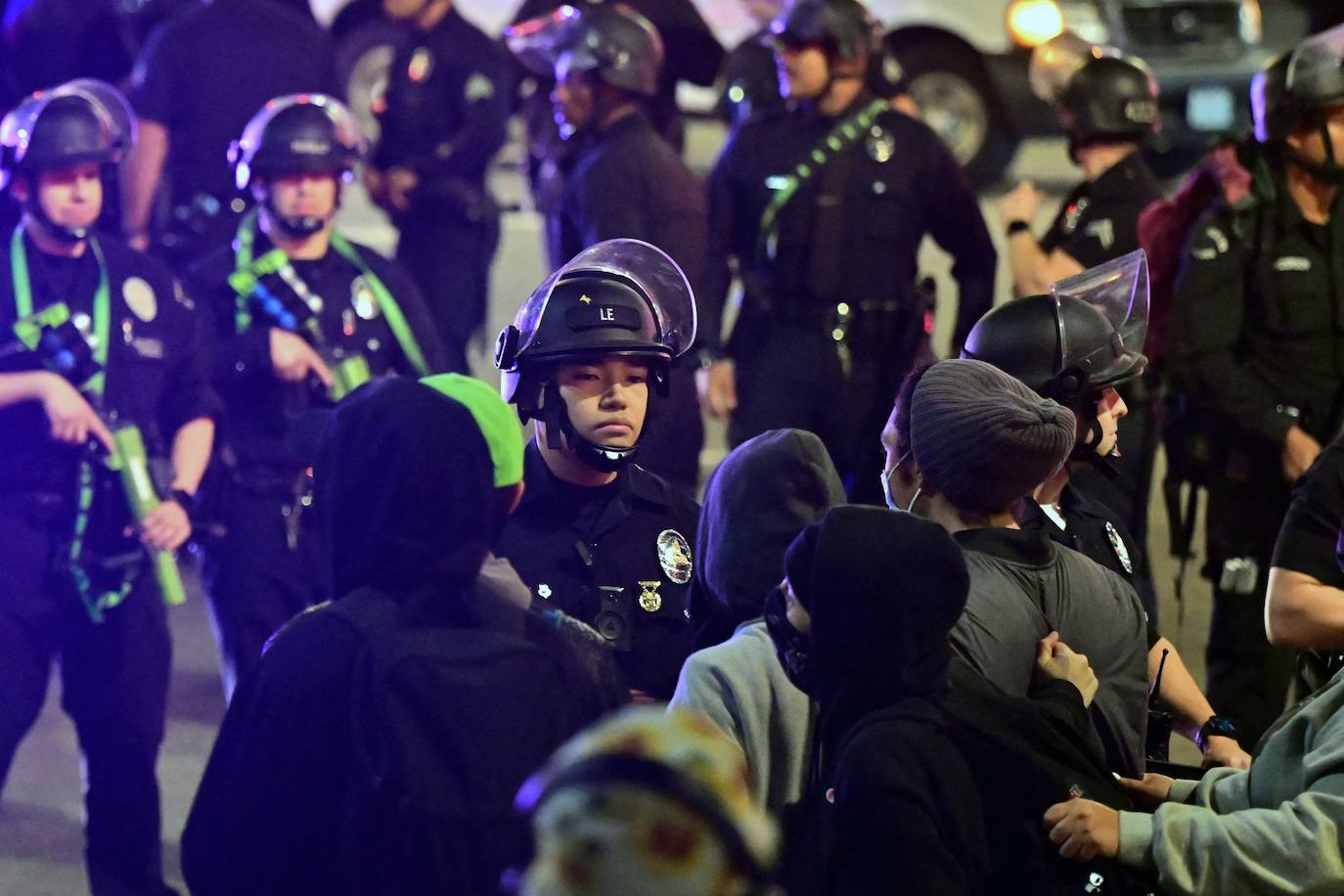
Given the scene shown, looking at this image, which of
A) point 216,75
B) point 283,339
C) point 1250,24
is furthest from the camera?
point 1250,24

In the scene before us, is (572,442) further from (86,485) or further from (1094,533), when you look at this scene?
(86,485)

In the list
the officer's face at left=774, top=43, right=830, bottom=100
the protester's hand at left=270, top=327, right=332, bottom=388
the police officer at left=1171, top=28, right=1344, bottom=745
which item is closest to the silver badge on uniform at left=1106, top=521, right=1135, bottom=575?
the police officer at left=1171, top=28, right=1344, bottom=745

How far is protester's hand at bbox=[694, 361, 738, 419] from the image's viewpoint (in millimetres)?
7199

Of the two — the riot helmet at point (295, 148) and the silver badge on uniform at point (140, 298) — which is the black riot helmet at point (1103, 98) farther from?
the silver badge on uniform at point (140, 298)

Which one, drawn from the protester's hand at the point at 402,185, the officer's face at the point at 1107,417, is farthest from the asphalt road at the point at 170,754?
the officer's face at the point at 1107,417

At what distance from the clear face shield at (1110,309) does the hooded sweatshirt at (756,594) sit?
0.79 metres

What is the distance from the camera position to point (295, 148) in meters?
6.19

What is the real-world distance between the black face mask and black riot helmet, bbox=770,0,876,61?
429cm

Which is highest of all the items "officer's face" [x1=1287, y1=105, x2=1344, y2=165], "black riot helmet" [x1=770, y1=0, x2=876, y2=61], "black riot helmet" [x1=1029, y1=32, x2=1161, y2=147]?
"black riot helmet" [x1=770, y1=0, x2=876, y2=61]

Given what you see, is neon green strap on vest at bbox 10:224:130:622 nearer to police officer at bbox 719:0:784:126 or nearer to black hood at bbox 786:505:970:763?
black hood at bbox 786:505:970:763

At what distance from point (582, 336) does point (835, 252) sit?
9.66ft

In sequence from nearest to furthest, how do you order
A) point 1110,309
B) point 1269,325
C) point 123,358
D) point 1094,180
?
point 1110,309, point 123,358, point 1269,325, point 1094,180

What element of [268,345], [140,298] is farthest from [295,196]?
[140,298]

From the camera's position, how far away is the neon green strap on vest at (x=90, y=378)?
18.4ft
